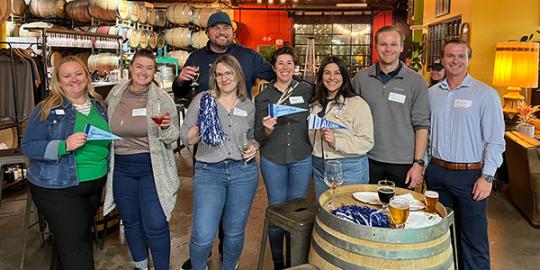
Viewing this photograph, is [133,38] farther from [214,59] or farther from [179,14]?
[214,59]

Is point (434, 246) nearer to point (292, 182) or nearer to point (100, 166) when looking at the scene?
point (292, 182)

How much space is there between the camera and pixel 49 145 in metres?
2.28

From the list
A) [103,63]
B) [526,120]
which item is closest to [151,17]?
[103,63]

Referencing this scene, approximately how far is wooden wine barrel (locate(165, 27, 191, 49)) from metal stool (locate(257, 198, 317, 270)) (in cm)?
831

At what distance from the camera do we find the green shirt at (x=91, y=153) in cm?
239

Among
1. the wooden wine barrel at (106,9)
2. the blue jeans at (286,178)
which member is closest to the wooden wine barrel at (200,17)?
the wooden wine barrel at (106,9)

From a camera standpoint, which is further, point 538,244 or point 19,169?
point 19,169

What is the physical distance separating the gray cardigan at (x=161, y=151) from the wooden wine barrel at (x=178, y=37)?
7701mm

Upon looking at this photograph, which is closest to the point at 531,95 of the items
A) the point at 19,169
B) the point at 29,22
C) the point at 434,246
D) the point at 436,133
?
the point at 436,133

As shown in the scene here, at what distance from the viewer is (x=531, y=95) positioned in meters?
6.31

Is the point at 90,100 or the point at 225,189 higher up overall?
the point at 90,100

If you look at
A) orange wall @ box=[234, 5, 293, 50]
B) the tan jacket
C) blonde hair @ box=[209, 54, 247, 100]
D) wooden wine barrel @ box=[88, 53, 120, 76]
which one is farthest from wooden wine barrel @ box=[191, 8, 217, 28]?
the tan jacket

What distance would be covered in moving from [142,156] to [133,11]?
22.2ft

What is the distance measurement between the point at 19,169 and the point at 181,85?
3.65 m
